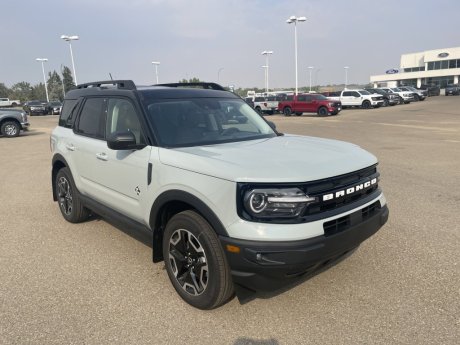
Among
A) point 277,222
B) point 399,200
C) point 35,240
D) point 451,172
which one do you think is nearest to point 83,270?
point 35,240

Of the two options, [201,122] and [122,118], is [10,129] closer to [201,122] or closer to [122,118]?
[122,118]

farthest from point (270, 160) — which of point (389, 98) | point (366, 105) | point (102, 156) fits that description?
point (389, 98)

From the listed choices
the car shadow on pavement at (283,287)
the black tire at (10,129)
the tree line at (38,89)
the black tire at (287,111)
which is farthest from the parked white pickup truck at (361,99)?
the tree line at (38,89)

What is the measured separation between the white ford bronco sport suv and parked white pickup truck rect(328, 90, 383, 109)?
3208cm

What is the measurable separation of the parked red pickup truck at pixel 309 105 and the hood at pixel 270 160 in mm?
25571

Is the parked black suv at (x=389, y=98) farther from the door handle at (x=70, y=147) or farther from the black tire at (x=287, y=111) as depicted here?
the door handle at (x=70, y=147)

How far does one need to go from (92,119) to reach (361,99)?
3350cm

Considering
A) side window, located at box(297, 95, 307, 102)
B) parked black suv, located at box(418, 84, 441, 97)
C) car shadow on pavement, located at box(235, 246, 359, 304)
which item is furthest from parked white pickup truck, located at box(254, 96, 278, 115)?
parked black suv, located at box(418, 84, 441, 97)

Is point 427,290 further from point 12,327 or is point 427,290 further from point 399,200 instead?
point 12,327

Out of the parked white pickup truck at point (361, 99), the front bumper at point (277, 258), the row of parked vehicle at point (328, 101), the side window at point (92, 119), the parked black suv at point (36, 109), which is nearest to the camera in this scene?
the front bumper at point (277, 258)

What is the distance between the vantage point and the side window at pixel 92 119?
14.7 feet

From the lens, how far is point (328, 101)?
28.2 meters

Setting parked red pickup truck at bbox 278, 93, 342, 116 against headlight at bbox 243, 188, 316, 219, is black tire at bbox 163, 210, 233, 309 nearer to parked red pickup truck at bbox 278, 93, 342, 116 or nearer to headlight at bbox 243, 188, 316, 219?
headlight at bbox 243, 188, 316, 219

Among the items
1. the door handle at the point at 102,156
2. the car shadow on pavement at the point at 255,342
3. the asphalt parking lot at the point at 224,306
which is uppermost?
the door handle at the point at 102,156
